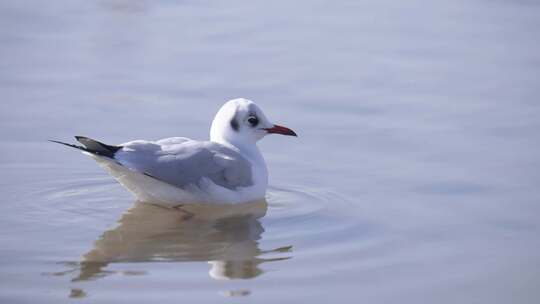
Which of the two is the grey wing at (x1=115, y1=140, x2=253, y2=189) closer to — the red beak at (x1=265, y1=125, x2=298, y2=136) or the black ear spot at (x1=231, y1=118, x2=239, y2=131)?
the black ear spot at (x1=231, y1=118, x2=239, y2=131)

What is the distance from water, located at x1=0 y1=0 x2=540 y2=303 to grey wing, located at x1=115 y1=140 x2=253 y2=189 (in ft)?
0.97

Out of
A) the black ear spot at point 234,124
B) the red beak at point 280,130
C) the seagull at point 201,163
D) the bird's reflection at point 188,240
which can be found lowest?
the bird's reflection at point 188,240

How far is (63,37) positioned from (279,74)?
255cm

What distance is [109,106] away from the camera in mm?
10391

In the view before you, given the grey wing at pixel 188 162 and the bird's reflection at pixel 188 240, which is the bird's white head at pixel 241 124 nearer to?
the grey wing at pixel 188 162

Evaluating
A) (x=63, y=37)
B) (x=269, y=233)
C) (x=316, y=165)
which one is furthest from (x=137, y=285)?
(x=63, y=37)

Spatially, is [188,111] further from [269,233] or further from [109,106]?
[269,233]

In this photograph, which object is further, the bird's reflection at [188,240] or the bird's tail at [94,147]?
the bird's tail at [94,147]

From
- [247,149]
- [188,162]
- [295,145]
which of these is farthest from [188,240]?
[295,145]

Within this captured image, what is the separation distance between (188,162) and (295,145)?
1420mm

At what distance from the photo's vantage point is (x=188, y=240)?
788 cm

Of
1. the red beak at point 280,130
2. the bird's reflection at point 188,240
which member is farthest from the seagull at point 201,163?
the bird's reflection at point 188,240

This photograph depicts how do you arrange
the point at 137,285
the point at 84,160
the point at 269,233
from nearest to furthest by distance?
1. the point at 137,285
2. the point at 269,233
3. the point at 84,160

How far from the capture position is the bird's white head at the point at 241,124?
30.3ft
